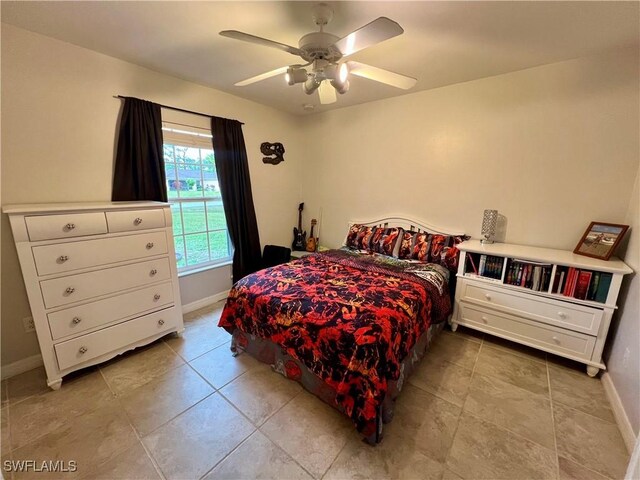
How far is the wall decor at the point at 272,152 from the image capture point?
11.4 ft

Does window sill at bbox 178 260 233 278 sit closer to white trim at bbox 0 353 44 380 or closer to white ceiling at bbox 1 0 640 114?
white trim at bbox 0 353 44 380

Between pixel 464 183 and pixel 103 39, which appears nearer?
pixel 103 39

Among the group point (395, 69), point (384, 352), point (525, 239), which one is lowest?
point (384, 352)

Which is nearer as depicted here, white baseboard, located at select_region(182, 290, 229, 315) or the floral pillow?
the floral pillow

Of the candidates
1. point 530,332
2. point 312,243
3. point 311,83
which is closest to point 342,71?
point 311,83

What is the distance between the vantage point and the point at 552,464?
1360mm

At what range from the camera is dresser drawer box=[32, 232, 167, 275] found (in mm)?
1704

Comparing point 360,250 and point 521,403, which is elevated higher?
point 360,250

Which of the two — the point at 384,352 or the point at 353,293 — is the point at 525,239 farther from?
the point at 384,352

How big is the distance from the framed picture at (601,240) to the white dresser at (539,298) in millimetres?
78

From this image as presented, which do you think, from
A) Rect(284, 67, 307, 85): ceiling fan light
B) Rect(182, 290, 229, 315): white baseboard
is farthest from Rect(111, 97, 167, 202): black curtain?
Rect(284, 67, 307, 85): ceiling fan light

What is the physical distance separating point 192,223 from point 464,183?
297 centimetres

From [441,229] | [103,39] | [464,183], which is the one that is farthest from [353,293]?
[103,39]

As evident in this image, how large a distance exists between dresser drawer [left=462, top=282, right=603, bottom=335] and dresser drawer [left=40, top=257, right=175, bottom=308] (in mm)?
2748
